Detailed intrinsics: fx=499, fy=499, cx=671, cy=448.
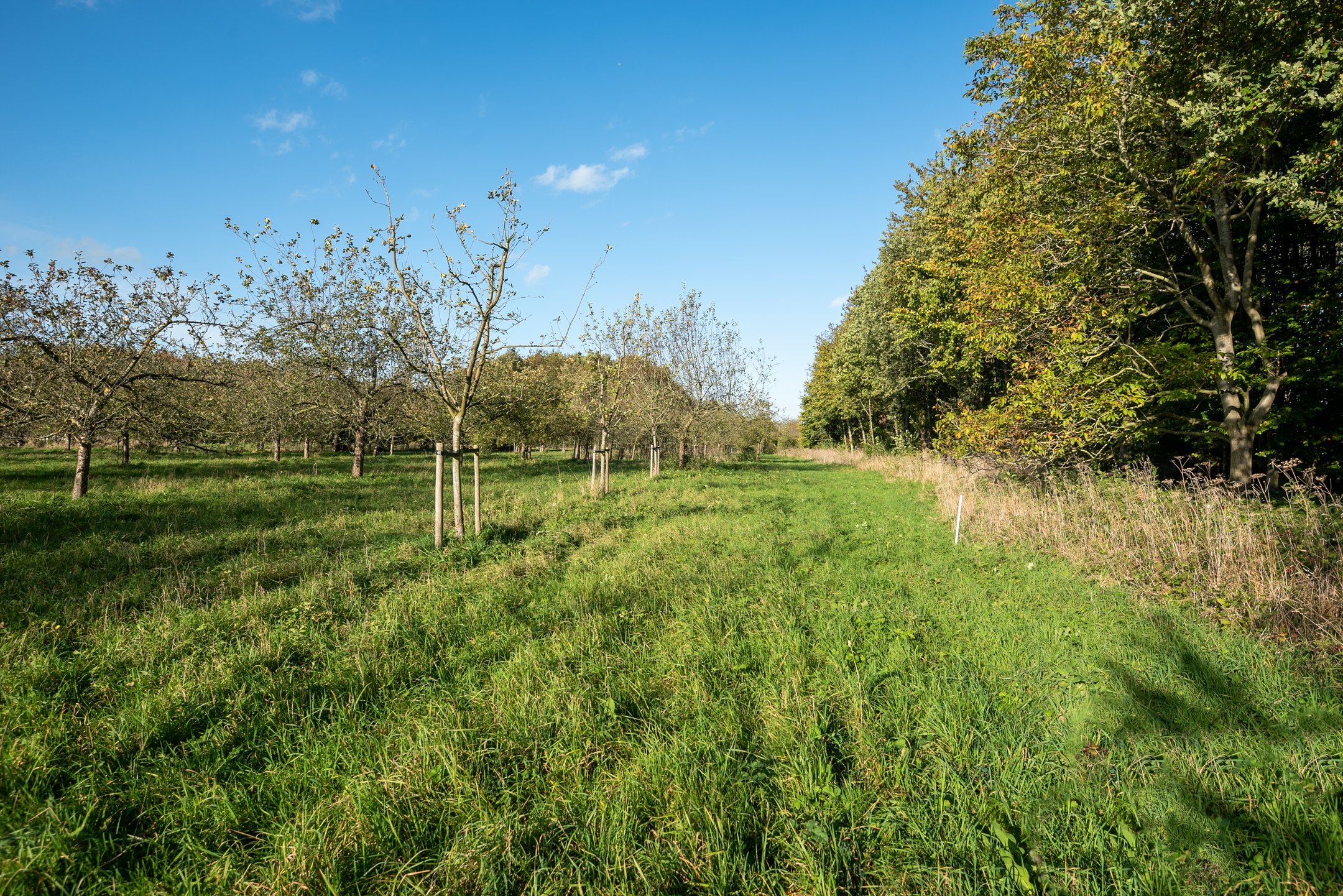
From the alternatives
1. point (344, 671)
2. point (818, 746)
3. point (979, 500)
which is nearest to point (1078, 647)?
point (818, 746)

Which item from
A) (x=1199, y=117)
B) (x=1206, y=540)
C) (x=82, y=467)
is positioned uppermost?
(x=1199, y=117)

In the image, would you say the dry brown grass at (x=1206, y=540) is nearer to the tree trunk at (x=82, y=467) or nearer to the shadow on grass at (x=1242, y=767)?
the shadow on grass at (x=1242, y=767)

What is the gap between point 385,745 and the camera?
3.45m

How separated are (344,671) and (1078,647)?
7112 mm

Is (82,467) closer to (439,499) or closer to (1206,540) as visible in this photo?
(439,499)

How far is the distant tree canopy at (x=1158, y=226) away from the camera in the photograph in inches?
336

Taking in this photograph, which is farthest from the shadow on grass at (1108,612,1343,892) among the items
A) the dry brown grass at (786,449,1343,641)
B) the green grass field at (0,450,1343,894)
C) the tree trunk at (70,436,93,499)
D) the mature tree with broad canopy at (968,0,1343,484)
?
the tree trunk at (70,436,93,499)

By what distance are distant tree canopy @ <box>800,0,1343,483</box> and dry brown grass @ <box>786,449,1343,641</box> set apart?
2.33 m

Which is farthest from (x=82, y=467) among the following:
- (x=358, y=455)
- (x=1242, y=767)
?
(x=1242, y=767)

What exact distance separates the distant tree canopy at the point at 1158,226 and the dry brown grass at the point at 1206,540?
2334 mm

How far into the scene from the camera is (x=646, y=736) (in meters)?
3.56

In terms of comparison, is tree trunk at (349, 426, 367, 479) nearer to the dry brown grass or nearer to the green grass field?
the green grass field

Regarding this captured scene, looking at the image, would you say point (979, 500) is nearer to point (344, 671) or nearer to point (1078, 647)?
point (1078, 647)

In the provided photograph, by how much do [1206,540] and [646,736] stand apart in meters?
7.56
